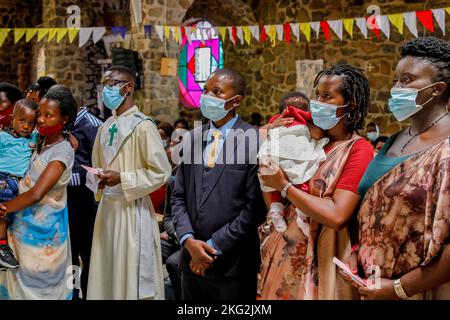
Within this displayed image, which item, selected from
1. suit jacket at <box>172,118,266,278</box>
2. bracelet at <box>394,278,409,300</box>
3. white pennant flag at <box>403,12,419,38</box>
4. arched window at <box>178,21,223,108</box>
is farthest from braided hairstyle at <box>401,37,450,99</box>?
arched window at <box>178,21,223,108</box>

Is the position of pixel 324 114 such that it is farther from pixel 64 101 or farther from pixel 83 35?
pixel 83 35

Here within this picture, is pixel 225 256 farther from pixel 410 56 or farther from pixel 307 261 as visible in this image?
pixel 410 56

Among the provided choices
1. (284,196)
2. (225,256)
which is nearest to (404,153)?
(284,196)

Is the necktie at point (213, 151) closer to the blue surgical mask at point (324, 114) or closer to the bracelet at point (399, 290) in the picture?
the blue surgical mask at point (324, 114)

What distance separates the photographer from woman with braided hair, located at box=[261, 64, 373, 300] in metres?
2.34

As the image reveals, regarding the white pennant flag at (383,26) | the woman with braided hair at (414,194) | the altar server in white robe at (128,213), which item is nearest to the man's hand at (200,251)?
the altar server in white robe at (128,213)

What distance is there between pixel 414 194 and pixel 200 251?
1.22 m

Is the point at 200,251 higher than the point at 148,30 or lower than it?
lower

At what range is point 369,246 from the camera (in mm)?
2174

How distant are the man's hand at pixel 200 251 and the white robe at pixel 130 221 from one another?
676 millimetres

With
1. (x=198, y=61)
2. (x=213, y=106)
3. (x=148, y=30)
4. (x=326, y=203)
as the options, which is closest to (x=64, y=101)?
(x=213, y=106)

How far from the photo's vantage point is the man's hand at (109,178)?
337cm

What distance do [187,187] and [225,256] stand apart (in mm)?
453

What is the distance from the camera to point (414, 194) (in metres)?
1.99
